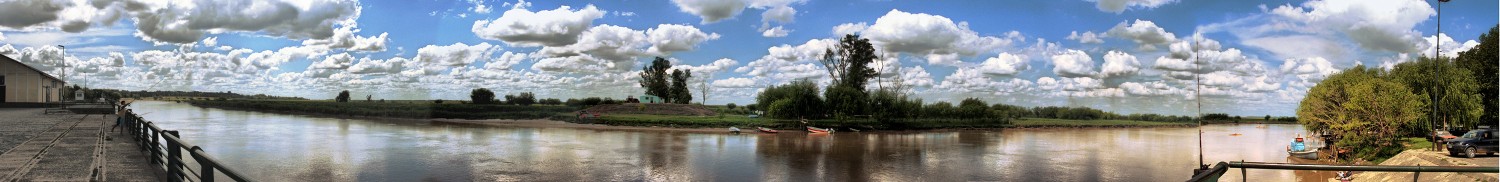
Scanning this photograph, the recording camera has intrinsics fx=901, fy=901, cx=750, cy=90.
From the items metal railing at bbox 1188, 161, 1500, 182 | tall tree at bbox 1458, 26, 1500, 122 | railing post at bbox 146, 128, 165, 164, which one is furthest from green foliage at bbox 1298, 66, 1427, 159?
railing post at bbox 146, 128, 165, 164

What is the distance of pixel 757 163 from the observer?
29.7 m

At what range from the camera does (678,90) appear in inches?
3834

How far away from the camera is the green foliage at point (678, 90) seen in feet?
317

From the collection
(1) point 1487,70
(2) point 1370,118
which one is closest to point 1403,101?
(2) point 1370,118

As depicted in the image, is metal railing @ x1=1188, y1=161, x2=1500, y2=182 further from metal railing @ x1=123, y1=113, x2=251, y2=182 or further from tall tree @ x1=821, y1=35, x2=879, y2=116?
tall tree @ x1=821, y1=35, x2=879, y2=116

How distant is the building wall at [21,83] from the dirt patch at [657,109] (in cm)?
4264

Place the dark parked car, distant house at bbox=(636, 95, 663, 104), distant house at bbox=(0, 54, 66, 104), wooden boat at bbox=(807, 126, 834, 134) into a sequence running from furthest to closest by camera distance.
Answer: distant house at bbox=(636, 95, 663, 104)
distant house at bbox=(0, 54, 66, 104)
wooden boat at bbox=(807, 126, 834, 134)
the dark parked car

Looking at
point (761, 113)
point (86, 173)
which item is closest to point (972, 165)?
point (86, 173)

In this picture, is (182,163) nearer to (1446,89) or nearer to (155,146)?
(155,146)

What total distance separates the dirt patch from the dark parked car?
200 feet

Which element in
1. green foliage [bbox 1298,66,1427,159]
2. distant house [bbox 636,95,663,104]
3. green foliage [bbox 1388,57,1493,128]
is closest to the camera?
green foliage [bbox 1298,66,1427,159]

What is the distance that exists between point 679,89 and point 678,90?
0.53 ft

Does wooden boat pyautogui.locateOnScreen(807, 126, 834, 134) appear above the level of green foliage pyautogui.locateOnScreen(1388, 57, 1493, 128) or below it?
below

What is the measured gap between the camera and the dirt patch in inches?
3263
